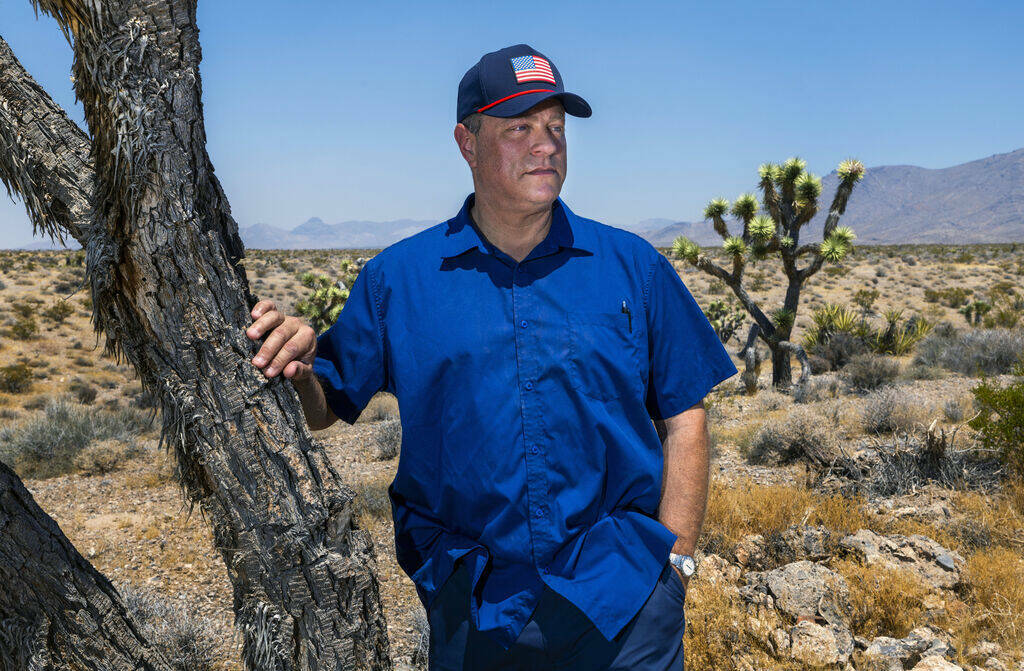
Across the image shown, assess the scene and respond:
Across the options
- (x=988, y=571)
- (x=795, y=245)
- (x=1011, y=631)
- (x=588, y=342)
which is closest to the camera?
(x=588, y=342)

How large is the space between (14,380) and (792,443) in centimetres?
1738

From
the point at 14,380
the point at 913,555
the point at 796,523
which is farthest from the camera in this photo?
the point at 14,380

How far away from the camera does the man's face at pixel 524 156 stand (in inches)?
78.6

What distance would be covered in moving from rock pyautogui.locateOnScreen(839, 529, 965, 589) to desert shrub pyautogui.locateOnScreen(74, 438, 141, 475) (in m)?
8.71

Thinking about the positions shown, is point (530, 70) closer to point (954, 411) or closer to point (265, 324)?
point (265, 324)

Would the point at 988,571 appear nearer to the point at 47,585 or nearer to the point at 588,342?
the point at 588,342

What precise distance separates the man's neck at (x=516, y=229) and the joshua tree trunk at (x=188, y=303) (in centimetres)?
75

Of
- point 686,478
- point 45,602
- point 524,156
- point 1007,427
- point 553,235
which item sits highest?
point 524,156

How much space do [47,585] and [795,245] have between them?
49.2ft

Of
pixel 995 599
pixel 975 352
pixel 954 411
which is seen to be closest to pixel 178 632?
pixel 995 599

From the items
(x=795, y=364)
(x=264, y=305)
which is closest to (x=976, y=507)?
(x=264, y=305)

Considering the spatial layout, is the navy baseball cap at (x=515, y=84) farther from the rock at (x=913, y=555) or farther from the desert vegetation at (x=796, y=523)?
the rock at (x=913, y=555)

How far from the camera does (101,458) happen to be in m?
8.95

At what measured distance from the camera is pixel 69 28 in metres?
1.74
